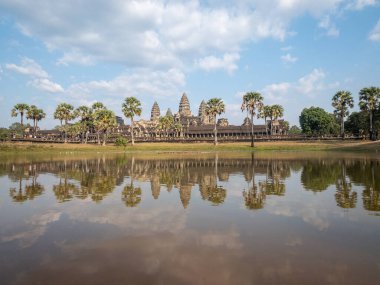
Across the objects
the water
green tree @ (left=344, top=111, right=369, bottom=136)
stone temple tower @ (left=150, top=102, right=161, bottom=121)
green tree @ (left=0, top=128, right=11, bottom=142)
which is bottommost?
the water

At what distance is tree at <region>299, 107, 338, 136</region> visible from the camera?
114250 mm

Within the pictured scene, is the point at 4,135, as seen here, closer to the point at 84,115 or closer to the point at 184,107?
the point at 84,115

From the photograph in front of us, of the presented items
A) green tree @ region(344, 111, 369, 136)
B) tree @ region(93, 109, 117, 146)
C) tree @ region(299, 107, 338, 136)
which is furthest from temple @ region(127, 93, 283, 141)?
green tree @ region(344, 111, 369, 136)

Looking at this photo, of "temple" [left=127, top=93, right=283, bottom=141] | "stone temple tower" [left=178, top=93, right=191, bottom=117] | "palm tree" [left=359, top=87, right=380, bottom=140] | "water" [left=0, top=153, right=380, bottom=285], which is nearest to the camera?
"water" [left=0, top=153, right=380, bottom=285]

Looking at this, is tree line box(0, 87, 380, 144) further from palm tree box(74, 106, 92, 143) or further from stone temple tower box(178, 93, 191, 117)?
stone temple tower box(178, 93, 191, 117)

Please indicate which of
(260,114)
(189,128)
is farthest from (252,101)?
(189,128)

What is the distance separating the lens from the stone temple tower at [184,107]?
179 metres

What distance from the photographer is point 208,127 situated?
5300 inches

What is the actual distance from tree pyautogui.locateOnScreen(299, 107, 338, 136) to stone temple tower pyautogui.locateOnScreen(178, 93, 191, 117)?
7453cm

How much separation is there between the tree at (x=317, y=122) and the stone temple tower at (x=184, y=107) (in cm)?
7453

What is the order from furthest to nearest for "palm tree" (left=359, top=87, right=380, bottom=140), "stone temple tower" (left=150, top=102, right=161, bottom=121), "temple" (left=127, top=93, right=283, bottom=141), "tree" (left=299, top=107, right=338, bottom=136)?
1. "stone temple tower" (left=150, top=102, right=161, bottom=121)
2. "temple" (left=127, top=93, right=283, bottom=141)
3. "tree" (left=299, top=107, right=338, bottom=136)
4. "palm tree" (left=359, top=87, right=380, bottom=140)

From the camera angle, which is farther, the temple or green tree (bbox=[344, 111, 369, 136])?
the temple

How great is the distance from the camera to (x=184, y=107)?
18112 centimetres

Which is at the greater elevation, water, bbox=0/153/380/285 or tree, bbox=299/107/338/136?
tree, bbox=299/107/338/136
